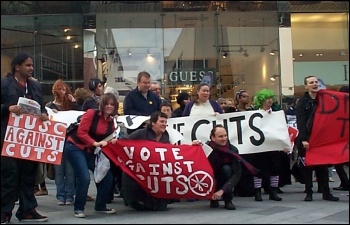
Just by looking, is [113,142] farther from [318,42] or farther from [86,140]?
[318,42]

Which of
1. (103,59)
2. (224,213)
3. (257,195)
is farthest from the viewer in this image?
(103,59)

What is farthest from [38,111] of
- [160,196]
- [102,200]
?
[160,196]

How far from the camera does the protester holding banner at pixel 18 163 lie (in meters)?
6.20

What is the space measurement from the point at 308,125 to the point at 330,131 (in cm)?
40

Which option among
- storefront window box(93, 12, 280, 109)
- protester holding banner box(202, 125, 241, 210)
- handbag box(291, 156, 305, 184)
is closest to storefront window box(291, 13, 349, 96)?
storefront window box(93, 12, 280, 109)

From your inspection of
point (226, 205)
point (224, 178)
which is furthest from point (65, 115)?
point (226, 205)

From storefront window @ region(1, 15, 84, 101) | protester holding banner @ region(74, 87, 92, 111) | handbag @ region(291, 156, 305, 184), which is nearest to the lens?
protester holding banner @ region(74, 87, 92, 111)

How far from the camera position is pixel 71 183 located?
7.99 m

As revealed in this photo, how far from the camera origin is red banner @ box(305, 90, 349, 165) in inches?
287

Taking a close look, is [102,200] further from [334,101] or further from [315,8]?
[315,8]

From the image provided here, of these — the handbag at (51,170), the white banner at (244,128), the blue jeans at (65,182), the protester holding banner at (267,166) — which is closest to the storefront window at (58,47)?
the handbag at (51,170)

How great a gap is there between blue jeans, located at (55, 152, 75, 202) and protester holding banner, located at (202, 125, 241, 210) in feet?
6.81

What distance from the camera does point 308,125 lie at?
25.6 feet

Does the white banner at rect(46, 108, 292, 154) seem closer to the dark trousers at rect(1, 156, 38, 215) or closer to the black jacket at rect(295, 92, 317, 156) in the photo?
the black jacket at rect(295, 92, 317, 156)
